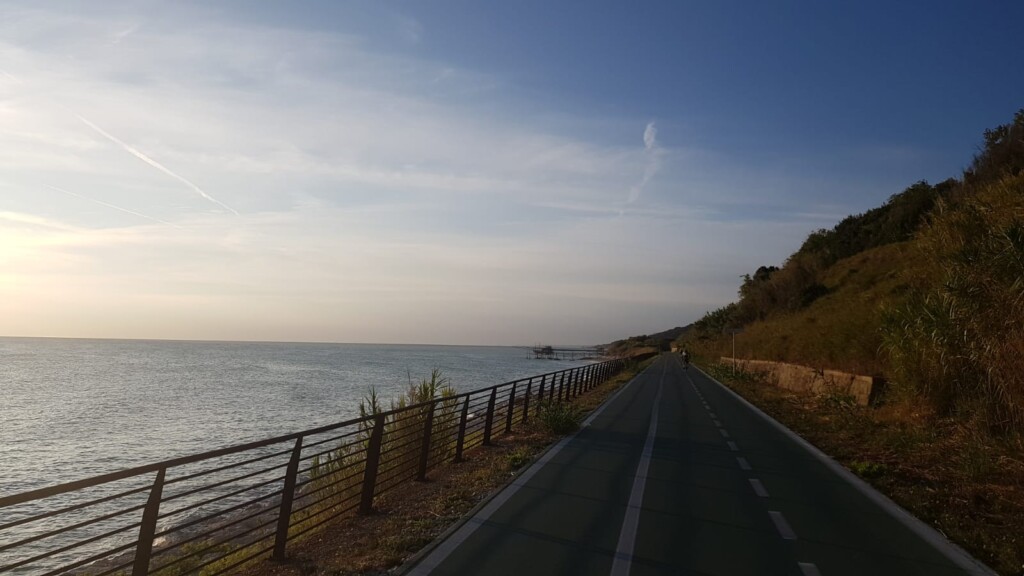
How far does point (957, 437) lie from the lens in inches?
486

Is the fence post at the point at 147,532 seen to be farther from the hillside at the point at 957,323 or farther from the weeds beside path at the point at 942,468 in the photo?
the hillside at the point at 957,323

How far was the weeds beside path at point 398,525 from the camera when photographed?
21.2 ft

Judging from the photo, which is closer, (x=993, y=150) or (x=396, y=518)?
(x=396, y=518)

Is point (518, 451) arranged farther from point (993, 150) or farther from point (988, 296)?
point (993, 150)

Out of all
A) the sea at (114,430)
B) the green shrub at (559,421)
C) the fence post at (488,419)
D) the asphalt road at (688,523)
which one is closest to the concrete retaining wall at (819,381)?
the asphalt road at (688,523)

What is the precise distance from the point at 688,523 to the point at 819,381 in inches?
751

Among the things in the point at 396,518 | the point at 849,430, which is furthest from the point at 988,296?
the point at 396,518

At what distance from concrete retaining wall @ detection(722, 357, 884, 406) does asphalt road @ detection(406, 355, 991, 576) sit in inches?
254

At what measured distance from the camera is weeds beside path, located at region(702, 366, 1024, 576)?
289 inches

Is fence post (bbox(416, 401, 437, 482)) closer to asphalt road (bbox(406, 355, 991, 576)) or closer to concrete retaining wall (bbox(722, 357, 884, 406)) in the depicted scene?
asphalt road (bbox(406, 355, 991, 576))

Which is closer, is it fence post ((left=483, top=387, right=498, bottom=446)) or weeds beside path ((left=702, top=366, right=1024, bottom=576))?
weeds beside path ((left=702, top=366, right=1024, bottom=576))

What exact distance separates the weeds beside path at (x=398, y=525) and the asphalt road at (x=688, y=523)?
33 centimetres

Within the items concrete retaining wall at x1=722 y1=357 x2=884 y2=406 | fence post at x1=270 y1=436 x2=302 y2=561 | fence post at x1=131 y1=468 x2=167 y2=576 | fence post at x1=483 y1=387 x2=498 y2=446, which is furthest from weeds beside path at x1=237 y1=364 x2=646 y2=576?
concrete retaining wall at x1=722 y1=357 x2=884 y2=406

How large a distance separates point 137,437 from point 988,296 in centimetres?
2713
